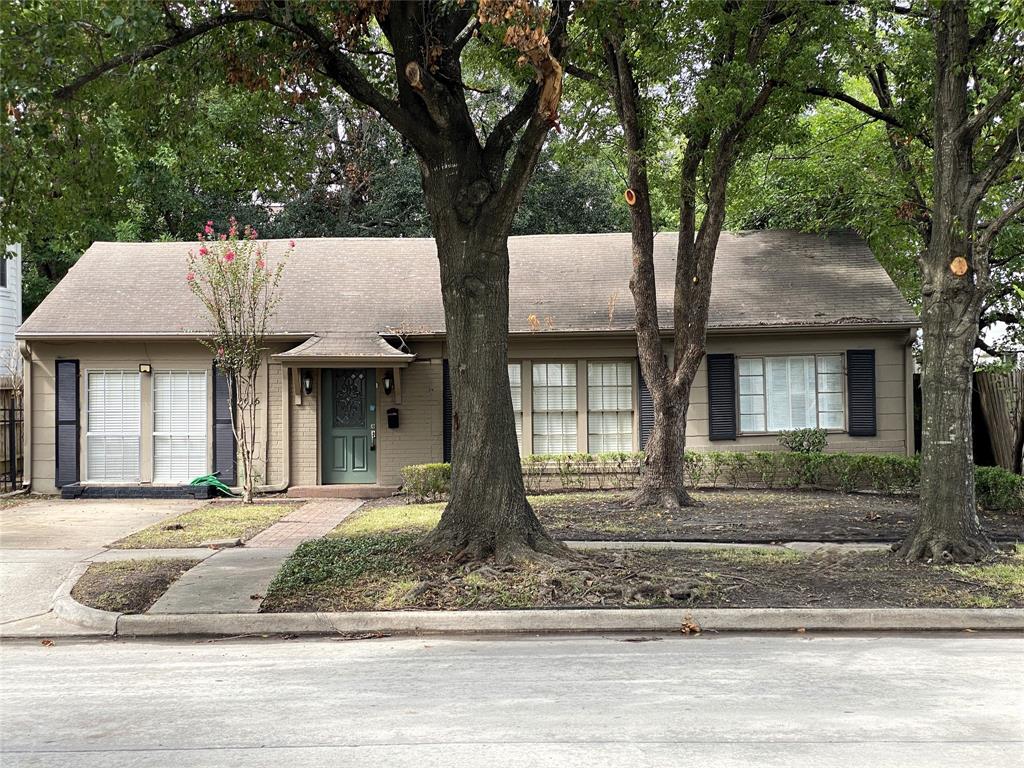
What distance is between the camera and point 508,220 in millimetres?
9008

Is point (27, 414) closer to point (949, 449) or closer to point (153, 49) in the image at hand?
point (153, 49)

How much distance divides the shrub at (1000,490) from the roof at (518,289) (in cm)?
360

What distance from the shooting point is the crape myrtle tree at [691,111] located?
38.5ft

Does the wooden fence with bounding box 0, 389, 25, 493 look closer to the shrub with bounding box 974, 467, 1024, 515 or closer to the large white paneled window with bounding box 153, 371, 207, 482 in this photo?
the large white paneled window with bounding box 153, 371, 207, 482

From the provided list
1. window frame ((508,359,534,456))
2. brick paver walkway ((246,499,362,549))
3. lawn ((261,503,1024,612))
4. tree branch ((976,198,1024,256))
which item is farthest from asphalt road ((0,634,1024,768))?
window frame ((508,359,534,456))

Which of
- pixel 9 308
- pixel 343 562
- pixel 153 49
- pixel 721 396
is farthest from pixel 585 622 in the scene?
pixel 9 308

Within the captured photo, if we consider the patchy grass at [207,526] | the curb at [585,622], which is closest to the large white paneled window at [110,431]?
the patchy grass at [207,526]

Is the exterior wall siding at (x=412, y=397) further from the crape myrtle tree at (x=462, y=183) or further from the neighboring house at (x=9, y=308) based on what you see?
the crape myrtle tree at (x=462, y=183)

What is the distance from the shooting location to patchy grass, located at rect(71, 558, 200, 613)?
26.3 ft

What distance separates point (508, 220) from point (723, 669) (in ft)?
16.0

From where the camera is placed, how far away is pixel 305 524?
Answer: 12.6 meters

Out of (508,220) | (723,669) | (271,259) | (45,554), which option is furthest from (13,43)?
(271,259)

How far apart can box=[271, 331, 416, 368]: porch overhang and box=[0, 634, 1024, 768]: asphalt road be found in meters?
8.21

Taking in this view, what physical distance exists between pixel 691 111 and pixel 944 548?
22.7 ft
